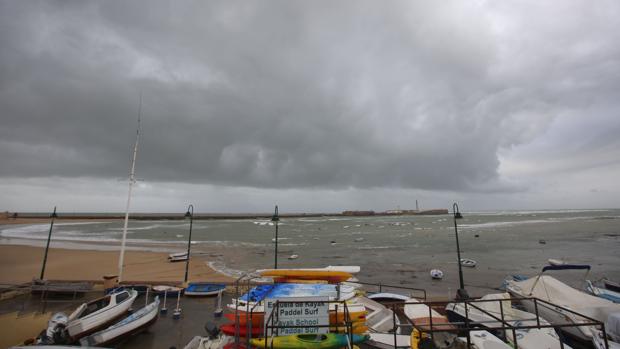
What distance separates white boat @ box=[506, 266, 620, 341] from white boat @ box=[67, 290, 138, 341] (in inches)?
603

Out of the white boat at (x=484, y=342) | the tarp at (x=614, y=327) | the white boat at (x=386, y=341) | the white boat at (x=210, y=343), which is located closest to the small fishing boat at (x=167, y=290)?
the white boat at (x=210, y=343)

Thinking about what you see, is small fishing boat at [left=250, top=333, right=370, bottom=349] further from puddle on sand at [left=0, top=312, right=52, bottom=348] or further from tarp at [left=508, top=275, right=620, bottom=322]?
tarp at [left=508, top=275, right=620, bottom=322]

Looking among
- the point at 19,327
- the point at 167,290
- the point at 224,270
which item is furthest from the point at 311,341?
the point at 224,270

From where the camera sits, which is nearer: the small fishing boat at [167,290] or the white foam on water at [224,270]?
the small fishing boat at [167,290]

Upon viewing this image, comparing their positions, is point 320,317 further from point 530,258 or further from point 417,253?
point 530,258

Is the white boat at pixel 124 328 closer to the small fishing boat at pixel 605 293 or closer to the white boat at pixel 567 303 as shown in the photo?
the white boat at pixel 567 303

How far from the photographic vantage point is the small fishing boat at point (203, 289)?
15.6 meters

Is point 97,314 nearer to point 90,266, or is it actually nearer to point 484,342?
point 484,342

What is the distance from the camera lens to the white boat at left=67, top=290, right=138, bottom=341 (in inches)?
366

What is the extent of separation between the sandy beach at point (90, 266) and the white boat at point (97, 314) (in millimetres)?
12763

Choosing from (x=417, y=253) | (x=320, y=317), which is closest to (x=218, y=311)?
(x=320, y=317)

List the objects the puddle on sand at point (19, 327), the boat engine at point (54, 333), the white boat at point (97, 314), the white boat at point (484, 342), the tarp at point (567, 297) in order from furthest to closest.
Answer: the tarp at point (567, 297) → the white boat at point (97, 314) → the puddle on sand at point (19, 327) → the boat engine at point (54, 333) → the white boat at point (484, 342)

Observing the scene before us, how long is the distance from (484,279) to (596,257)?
899 inches

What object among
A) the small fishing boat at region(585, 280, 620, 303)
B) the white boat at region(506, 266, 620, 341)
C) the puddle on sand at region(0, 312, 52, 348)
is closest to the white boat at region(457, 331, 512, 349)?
the white boat at region(506, 266, 620, 341)
